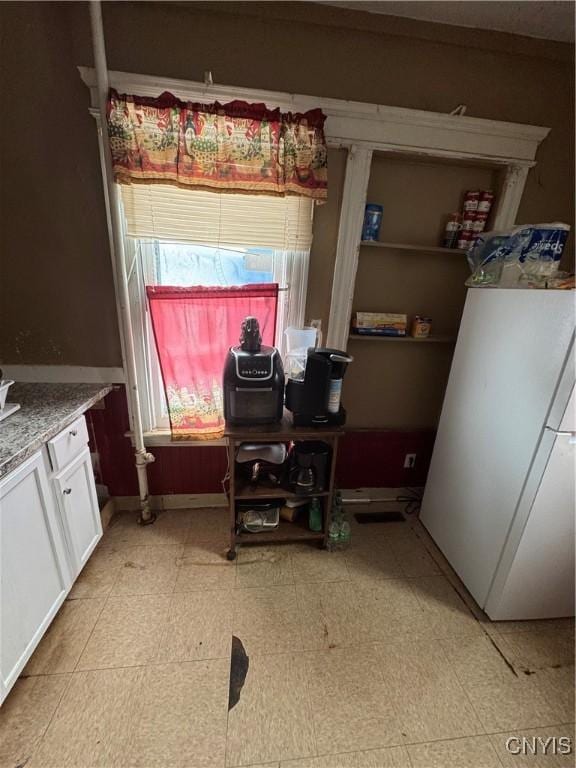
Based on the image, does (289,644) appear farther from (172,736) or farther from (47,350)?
(47,350)

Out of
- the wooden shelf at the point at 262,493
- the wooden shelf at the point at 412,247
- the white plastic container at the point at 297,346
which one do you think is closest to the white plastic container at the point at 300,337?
the white plastic container at the point at 297,346

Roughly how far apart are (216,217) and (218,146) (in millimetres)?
277

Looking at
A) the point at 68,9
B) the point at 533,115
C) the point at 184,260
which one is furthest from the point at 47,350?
the point at 533,115

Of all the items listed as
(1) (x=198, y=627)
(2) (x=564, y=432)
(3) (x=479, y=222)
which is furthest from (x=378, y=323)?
(1) (x=198, y=627)

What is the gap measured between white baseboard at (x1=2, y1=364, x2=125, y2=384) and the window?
0.47 feet

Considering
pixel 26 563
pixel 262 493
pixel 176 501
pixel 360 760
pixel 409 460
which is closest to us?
pixel 360 760

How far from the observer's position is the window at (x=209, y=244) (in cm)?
142

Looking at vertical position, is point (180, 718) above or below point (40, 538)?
below

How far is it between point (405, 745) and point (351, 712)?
0.18 metres

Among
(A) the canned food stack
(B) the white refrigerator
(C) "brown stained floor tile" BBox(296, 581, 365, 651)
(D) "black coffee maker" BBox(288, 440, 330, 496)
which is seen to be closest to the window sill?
(D) "black coffee maker" BBox(288, 440, 330, 496)

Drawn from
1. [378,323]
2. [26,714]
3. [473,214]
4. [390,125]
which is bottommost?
[26,714]

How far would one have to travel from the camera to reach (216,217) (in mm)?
1458

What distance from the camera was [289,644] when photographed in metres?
1.23

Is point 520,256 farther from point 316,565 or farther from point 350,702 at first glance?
point 350,702
